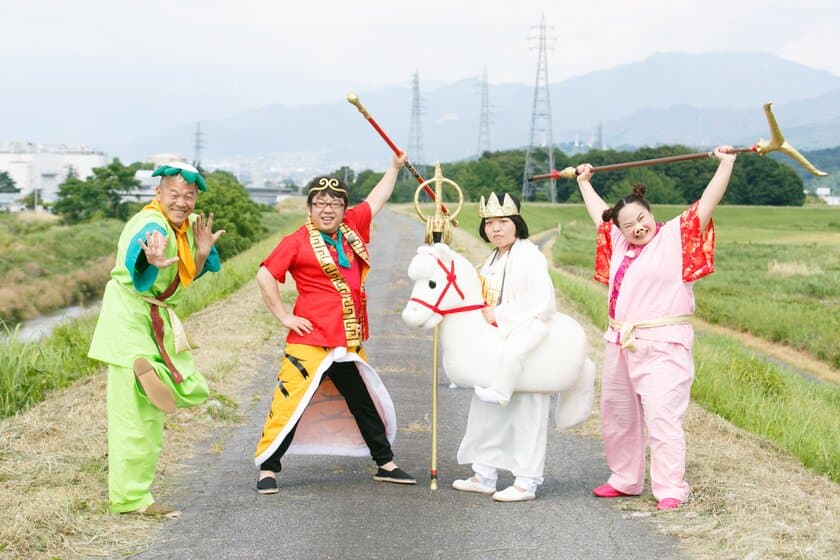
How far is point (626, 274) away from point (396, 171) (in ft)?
5.61

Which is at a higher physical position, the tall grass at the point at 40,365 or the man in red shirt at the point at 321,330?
the man in red shirt at the point at 321,330

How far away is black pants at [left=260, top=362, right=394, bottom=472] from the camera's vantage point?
6.54 m

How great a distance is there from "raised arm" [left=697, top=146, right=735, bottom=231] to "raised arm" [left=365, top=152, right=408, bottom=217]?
1.98 m

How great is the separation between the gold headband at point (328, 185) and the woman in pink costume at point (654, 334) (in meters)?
1.65

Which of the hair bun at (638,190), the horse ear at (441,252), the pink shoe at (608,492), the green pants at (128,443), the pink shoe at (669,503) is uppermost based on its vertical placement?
the hair bun at (638,190)

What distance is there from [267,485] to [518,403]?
1.59m

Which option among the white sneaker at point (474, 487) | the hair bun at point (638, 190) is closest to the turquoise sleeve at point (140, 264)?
the white sneaker at point (474, 487)

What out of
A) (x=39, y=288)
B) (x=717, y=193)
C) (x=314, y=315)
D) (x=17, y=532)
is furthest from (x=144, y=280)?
(x=39, y=288)

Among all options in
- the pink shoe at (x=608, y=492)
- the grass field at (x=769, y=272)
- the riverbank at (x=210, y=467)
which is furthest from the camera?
the grass field at (x=769, y=272)

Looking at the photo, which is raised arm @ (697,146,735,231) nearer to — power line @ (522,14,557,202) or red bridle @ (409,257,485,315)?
red bridle @ (409,257,485,315)

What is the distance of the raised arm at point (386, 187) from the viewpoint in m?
6.93

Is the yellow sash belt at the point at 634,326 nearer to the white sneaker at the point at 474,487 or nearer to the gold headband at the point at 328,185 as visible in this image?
the white sneaker at the point at 474,487

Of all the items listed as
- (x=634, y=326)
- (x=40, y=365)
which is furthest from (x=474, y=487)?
(x=40, y=365)

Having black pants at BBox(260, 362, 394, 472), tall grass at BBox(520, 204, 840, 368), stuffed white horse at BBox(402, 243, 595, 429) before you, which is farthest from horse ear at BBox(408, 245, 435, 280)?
tall grass at BBox(520, 204, 840, 368)
